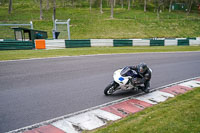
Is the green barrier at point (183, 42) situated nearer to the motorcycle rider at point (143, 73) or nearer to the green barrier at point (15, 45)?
the green barrier at point (15, 45)

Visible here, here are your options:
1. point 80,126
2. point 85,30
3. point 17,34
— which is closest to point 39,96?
point 80,126

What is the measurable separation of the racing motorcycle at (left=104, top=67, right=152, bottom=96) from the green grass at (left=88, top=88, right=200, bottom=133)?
1.32 m

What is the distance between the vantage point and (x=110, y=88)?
7.66 m

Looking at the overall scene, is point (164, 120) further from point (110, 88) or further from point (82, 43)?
point (82, 43)

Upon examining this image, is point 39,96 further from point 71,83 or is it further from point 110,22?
point 110,22

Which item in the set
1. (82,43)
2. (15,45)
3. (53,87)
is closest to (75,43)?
(82,43)

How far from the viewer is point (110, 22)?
Result: 42188 mm

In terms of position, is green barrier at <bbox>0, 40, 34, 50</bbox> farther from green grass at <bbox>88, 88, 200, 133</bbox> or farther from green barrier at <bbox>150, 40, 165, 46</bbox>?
green grass at <bbox>88, 88, 200, 133</bbox>

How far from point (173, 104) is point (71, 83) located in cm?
444

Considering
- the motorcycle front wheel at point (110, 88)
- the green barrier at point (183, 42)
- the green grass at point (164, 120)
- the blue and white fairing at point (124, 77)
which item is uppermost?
the green barrier at point (183, 42)

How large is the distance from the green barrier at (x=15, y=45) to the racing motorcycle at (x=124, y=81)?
48.0 ft

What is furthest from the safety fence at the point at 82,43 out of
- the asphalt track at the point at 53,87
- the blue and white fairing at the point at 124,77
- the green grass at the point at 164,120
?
the green grass at the point at 164,120

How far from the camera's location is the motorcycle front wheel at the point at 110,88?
7.61m

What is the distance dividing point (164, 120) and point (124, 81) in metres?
2.36
